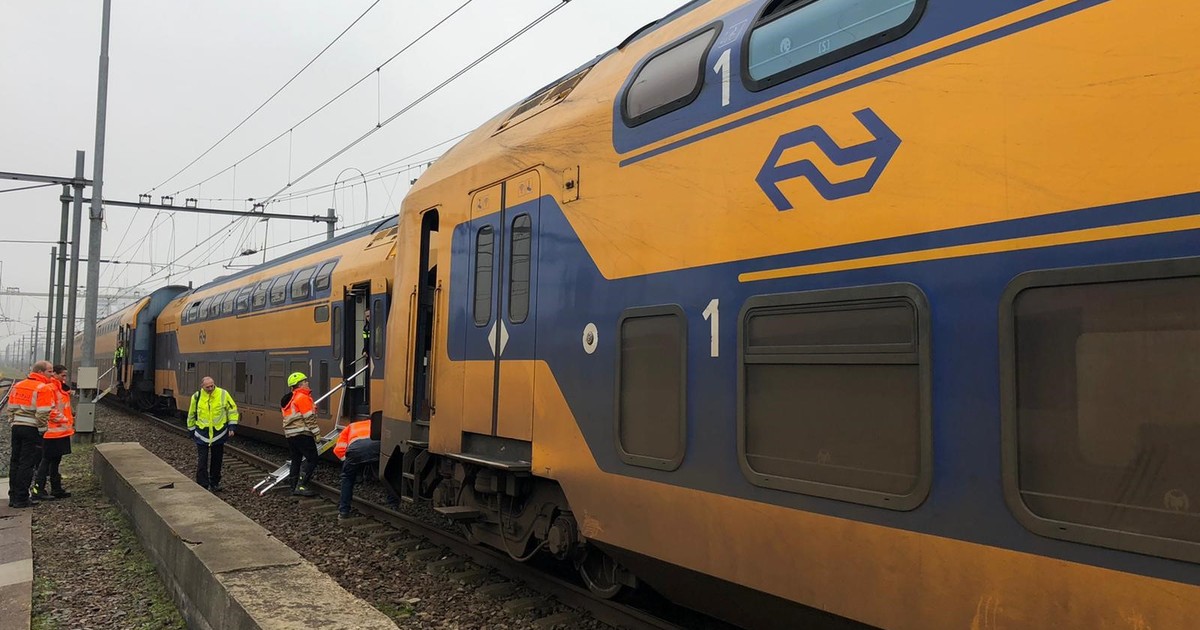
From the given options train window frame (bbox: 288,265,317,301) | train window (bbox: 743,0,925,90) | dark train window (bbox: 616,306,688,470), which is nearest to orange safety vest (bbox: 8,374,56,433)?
train window frame (bbox: 288,265,317,301)

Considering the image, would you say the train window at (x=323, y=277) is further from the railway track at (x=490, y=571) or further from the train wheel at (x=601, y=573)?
the train wheel at (x=601, y=573)

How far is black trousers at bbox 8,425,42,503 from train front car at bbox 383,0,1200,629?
24.7 ft

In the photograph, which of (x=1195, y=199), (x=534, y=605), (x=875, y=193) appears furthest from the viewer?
(x=534, y=605)

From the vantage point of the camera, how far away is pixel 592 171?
4492mm

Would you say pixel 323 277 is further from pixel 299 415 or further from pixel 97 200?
pixel 97 200

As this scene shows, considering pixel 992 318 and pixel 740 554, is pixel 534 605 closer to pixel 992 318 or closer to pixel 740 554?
pixel 740 554

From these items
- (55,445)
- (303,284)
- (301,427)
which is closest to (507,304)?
(301,427)

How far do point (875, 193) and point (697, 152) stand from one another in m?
1.10

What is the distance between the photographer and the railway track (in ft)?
16.4

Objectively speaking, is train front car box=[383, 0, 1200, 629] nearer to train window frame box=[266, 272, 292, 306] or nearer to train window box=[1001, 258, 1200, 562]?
train window box=[1001, 258, 1200, 562]

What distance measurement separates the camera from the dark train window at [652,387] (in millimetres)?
3729

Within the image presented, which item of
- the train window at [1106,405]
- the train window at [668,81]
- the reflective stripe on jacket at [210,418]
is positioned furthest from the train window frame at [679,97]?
the reflective stripe on jacket at [210,418]

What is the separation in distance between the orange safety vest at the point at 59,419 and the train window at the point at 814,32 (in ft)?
32.4

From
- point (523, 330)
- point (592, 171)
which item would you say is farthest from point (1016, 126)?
point (523, 330)
